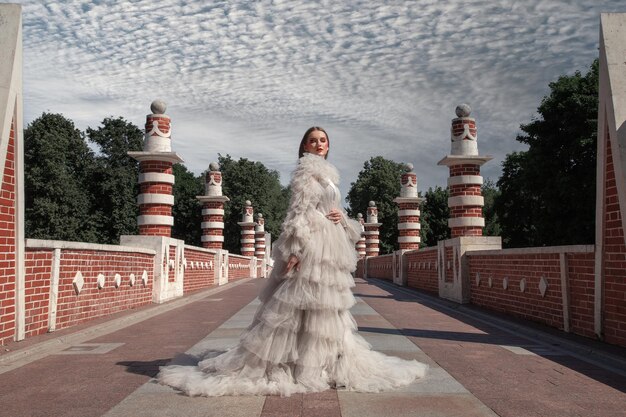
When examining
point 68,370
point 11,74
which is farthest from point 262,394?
point 11,74

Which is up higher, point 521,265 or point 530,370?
point 521,265

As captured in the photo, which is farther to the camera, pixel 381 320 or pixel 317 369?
pixel 381 320

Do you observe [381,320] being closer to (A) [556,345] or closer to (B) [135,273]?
(A) [556,345]

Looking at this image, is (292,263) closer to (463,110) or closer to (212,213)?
(463,110)

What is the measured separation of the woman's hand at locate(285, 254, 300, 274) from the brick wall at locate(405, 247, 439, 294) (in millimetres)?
12883

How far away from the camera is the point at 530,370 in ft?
17.9

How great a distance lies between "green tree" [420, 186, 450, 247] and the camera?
174 ft

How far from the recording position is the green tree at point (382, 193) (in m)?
56.3

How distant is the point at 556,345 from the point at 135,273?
27.9ft

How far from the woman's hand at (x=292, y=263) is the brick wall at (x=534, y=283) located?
480cm

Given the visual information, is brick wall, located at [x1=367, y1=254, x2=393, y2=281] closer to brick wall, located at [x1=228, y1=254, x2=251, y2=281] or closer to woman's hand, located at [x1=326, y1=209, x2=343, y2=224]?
brick wall, located at [x1=228, y1=254, x2=251, y2=281]

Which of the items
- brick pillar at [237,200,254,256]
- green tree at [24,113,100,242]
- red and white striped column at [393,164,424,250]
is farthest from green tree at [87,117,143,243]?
red and white striped column at [393,164,424,250]

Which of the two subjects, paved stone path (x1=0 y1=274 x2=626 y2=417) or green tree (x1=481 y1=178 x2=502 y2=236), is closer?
paved stone path (x1=0 y1=274 x2=626 y2=417)

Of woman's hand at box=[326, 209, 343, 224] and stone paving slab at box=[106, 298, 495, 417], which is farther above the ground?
woman's hand at box=[326, 209, 343, 224]
